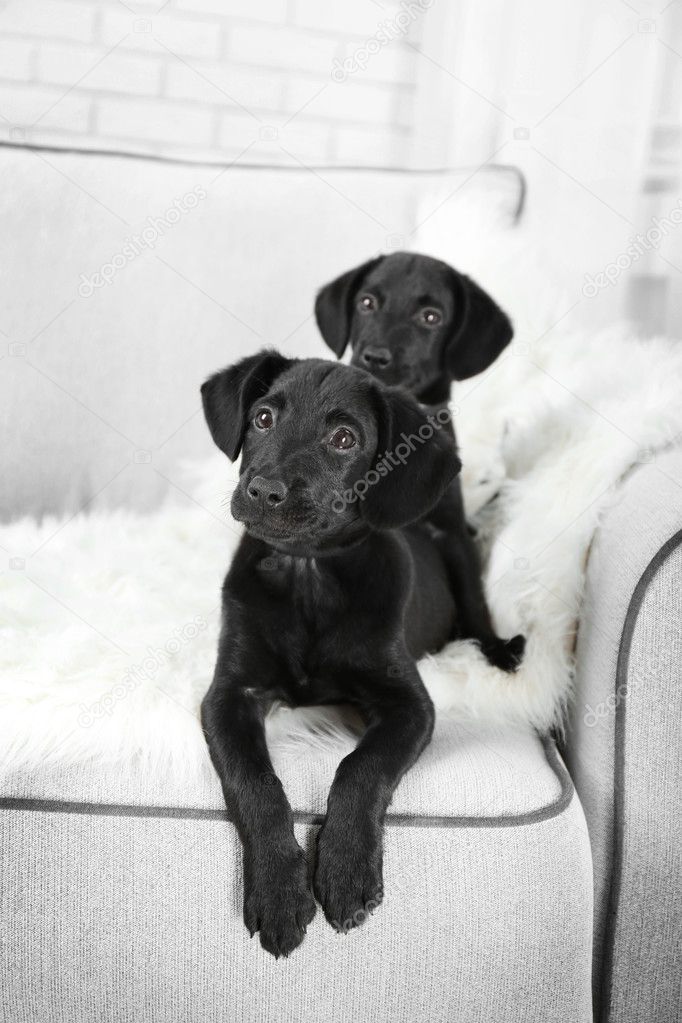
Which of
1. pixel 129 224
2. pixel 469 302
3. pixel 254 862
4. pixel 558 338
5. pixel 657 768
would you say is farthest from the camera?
pixel 129 224

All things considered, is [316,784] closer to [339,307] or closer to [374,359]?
[374,359]

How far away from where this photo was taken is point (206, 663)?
1760mm

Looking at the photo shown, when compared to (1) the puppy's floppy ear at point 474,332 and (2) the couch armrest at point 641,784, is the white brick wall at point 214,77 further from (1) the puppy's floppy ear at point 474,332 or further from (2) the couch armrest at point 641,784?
(2) the couch armrest at point 641,784

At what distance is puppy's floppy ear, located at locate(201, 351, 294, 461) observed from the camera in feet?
5.53

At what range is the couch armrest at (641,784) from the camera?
155cm

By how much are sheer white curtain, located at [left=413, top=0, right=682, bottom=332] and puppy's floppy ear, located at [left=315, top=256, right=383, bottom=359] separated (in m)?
0.59

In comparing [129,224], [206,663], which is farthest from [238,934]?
[129,224]

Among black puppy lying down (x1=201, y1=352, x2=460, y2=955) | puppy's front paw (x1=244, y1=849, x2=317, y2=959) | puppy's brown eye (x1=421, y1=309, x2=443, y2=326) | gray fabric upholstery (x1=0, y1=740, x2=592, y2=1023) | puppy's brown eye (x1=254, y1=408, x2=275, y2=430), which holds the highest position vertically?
puppy's brown eye (x1=421, y1=309, x2=443, y2=326)

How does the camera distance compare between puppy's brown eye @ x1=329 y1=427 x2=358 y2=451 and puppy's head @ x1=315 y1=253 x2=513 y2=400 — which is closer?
puppy's brown eye @ x1=329 y1=427 x2=358 y2=451

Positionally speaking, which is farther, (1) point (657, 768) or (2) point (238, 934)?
(1) point (657, 768)

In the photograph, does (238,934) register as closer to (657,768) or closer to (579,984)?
(579,984)

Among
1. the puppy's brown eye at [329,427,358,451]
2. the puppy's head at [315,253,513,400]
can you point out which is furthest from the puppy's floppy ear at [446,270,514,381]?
the puppy's brown eye at [329,427,358,451]

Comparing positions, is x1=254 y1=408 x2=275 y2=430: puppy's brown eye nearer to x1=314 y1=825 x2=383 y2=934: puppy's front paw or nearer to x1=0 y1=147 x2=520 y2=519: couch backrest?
x1=314 y1=825 x2=383 y2=934: puppy's front paw

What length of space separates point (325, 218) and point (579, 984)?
2.09 m
